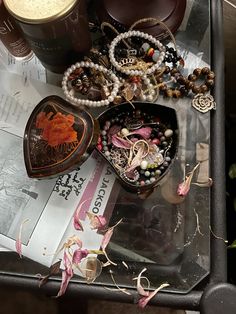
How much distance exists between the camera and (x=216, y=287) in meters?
0.61

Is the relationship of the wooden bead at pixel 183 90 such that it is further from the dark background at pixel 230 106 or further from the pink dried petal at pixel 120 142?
the dark background at pixel 230 106

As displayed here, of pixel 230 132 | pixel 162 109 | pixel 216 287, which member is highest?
pixel 162 109

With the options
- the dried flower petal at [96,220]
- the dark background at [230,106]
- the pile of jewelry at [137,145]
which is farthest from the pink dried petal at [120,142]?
the dark background at [230,106]

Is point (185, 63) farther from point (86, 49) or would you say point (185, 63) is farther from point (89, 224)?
point (89, 224)

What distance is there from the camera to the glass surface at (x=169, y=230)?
67 cm

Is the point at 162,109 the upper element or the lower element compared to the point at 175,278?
upper

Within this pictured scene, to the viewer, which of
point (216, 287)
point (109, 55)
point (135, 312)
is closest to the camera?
point (216, 287)

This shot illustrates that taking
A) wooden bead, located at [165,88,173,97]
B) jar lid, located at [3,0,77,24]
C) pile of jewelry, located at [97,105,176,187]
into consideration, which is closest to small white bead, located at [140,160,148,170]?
pile of jewelry, located at [97,105,176,187]

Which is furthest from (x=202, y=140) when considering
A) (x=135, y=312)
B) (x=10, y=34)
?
(x=135, y=312)

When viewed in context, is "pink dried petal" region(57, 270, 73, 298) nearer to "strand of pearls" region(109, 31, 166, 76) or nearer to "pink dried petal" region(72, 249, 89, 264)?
"pink dried petal" region(72, 249, 89, 264)

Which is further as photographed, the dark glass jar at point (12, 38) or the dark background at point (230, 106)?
the dark background at point (230, 106)

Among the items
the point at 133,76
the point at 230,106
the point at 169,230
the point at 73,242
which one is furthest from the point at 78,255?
the point at 230,106

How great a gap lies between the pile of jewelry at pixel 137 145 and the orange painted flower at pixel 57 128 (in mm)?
47

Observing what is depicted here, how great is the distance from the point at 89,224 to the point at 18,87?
0.77 ft
